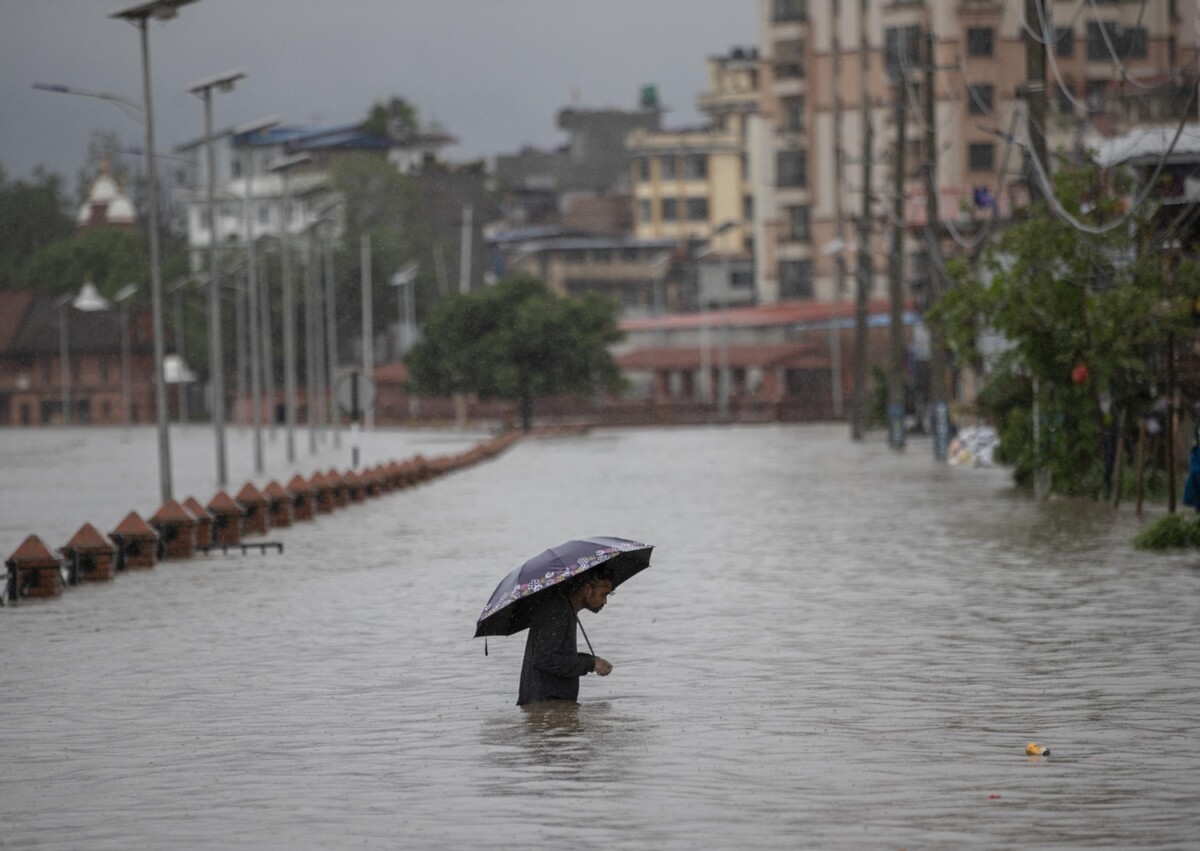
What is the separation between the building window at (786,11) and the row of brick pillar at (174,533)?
3460 inches

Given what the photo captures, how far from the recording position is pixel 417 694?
13.3 m

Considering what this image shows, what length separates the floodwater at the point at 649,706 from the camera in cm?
909

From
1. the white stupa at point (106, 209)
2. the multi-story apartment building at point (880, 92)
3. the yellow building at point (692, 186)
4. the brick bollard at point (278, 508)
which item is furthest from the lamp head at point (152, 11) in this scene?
the white stupa at point (106, 209)

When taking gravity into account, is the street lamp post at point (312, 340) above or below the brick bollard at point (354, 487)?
above

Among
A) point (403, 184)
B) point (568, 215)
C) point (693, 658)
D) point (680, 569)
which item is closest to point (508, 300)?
point (403, 184)

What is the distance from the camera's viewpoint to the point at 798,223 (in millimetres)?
122875

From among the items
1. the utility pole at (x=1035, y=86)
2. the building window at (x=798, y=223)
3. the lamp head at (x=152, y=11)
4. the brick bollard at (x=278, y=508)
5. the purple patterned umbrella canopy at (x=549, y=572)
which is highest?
the building window at (x=798, y=223)

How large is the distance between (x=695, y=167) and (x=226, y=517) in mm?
123956

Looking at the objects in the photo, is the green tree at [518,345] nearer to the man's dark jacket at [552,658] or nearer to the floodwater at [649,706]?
the floodwater at [649,706]

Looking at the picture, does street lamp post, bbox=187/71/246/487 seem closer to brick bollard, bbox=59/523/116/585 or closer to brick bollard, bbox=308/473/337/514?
brick bollard, bbox=308/473/337/514

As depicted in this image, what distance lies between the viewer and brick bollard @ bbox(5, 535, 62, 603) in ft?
67.4

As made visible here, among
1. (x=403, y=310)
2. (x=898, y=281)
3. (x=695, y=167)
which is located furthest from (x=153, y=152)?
(x=695, y=167)

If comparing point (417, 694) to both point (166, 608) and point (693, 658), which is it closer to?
point (693, 658)

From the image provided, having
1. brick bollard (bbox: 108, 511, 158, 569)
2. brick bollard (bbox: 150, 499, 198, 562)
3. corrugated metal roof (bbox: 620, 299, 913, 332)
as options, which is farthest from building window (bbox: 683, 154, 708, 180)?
brick bollard (bbox: 108, 511, 158, 569)
